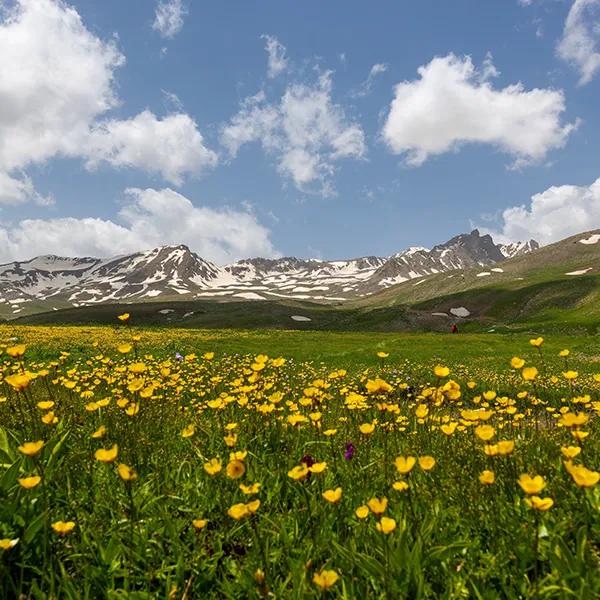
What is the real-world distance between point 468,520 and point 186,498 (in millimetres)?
2520

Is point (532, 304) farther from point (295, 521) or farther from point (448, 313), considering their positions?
point (295, 521)

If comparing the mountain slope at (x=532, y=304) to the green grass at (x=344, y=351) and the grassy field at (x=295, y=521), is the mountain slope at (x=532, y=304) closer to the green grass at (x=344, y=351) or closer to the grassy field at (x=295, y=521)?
the green grass at (x=344, y=351)

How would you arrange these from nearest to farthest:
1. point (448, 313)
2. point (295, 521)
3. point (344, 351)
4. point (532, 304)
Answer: point (295, 521) → point (344, 351) → point (532, 304) → point (448, 313)

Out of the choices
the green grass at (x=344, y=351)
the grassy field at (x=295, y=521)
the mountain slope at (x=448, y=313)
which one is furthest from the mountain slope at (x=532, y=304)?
the grassy field at (x=295, y=521)

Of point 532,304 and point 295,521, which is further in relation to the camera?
point 532,304

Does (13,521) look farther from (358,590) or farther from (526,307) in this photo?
(526,307)

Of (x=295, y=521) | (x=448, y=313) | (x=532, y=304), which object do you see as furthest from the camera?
(x=448, y=313)

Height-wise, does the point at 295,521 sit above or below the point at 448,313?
above

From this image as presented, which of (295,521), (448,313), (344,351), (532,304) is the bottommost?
(448,313)

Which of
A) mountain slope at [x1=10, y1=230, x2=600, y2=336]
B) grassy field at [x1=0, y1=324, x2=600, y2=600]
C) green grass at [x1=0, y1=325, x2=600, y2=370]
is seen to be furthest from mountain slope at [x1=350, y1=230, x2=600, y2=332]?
grassy field at [x1=0, y1=324, x2=600, y2=600]

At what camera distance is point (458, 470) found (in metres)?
4.88

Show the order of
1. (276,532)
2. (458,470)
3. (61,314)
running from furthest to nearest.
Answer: (61,314) → (458,470) → (276,532)

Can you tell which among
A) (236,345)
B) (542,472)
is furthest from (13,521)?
(236,345)

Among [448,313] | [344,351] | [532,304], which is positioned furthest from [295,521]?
[532,304]
